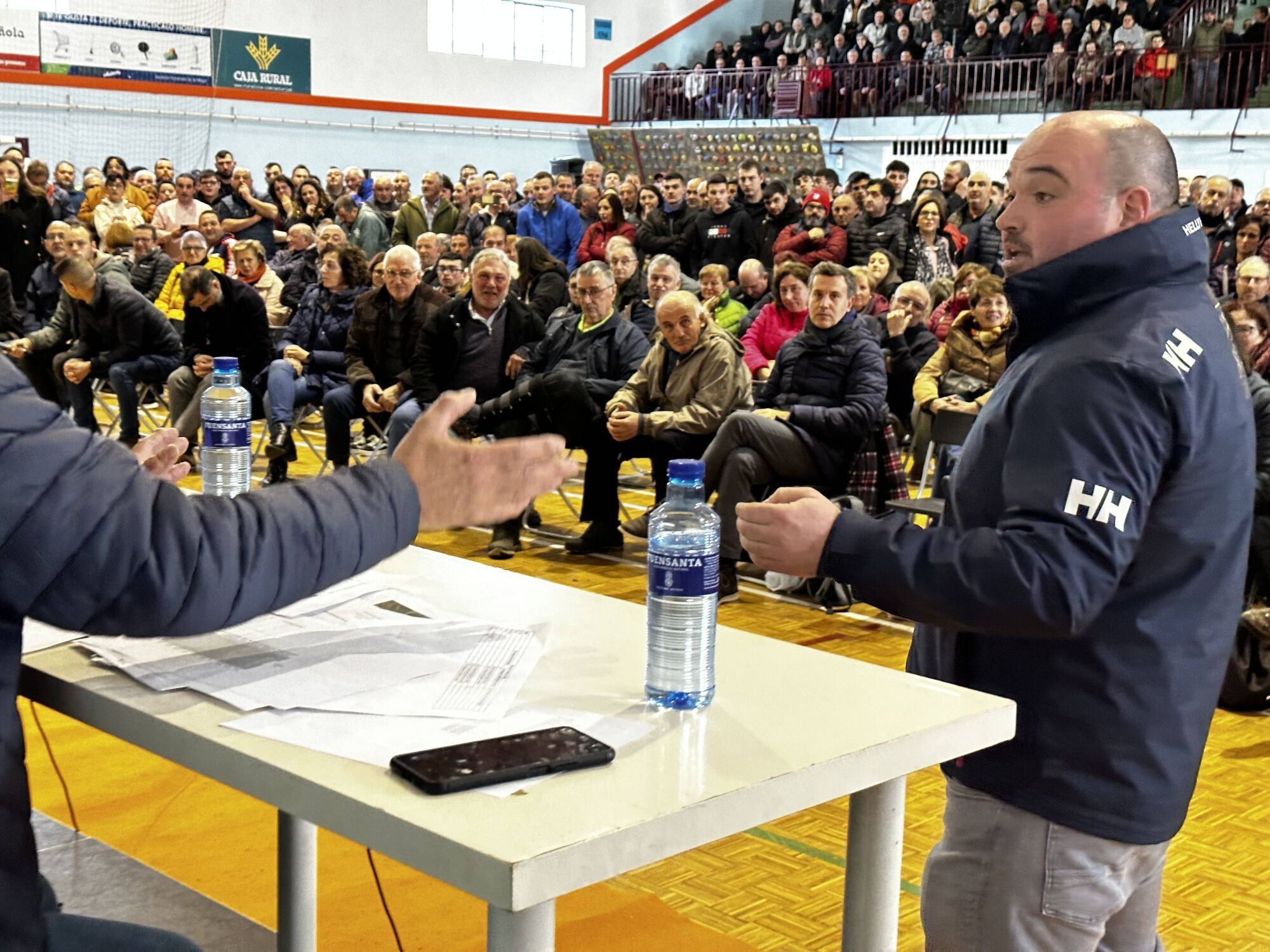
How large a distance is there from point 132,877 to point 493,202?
1010 cm

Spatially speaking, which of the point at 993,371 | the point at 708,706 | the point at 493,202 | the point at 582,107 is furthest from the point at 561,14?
the point at 708,706

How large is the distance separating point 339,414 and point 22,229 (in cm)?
552

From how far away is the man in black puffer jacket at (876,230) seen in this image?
9.34m

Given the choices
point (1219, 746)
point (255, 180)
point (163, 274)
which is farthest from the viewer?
point (255, 180)

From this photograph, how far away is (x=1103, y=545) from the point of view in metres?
1.44

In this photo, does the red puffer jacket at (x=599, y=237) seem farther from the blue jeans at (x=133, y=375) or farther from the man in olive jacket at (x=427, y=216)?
the blue jeans at (x=133, y=375)

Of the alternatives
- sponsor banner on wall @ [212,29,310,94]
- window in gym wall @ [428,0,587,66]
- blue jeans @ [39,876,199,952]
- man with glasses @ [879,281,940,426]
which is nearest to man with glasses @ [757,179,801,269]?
man with glasses @ [879,281,940,426]

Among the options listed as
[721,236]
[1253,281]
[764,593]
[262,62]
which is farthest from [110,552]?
[262,62]

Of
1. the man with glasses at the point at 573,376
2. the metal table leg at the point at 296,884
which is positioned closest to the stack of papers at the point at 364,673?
the metal table leg at the point at 296,884

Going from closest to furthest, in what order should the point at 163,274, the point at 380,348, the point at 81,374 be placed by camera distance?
the point at 380,348
the point at 81,374
the point at 163,274

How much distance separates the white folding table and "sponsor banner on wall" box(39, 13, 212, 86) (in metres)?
17.1

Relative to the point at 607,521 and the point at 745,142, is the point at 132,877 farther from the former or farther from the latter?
the point at 745,142

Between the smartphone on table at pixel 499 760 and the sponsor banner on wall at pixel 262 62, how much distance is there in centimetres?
1859

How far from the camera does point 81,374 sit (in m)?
8.14
